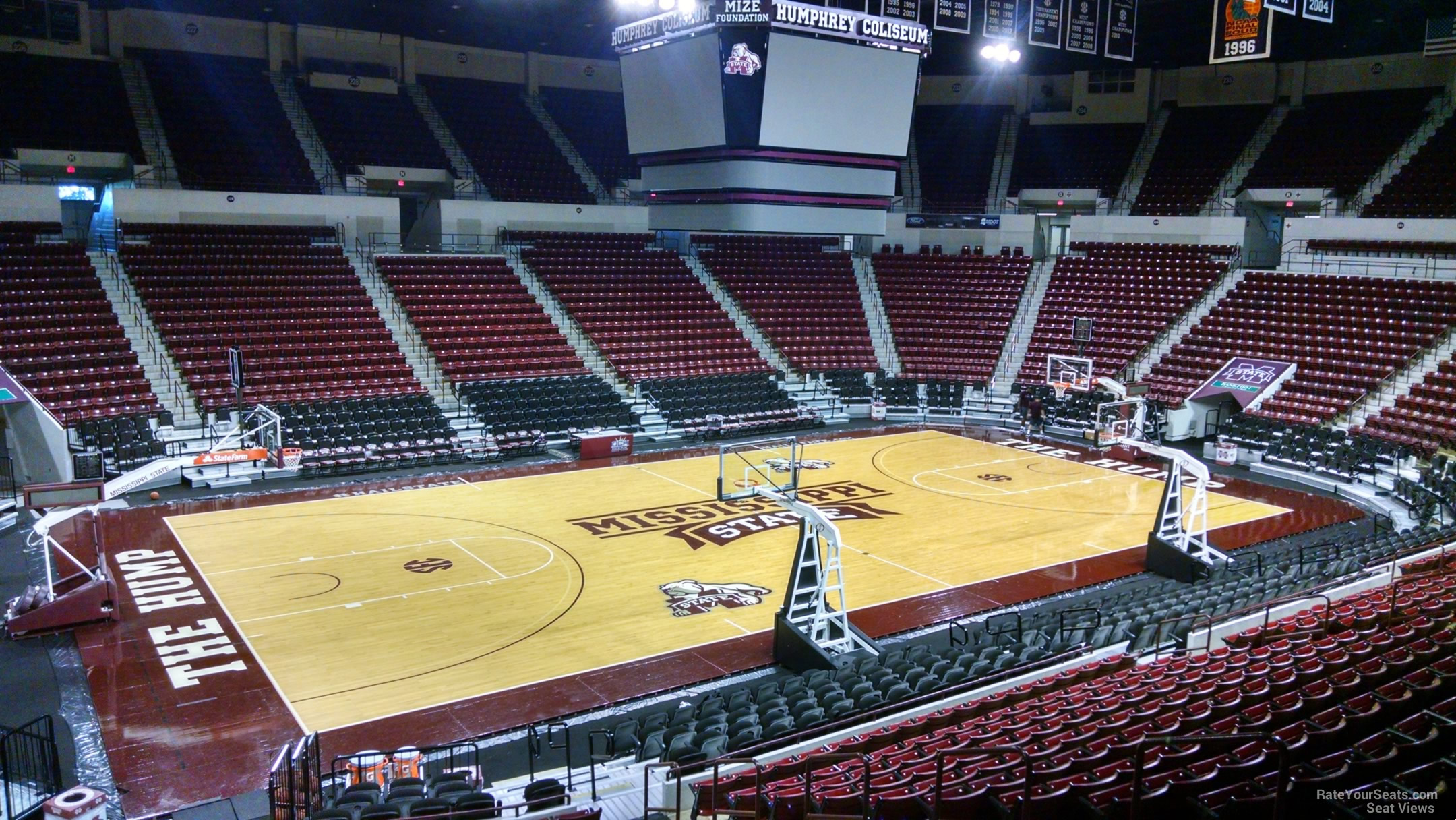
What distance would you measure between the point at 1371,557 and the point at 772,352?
20.2 metres

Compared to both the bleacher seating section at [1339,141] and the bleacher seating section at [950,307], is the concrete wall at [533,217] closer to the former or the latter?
the bleacher seating section at [950,307]

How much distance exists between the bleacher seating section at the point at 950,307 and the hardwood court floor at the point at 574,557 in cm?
871

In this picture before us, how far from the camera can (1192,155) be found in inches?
1528

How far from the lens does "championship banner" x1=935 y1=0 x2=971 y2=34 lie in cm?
1881

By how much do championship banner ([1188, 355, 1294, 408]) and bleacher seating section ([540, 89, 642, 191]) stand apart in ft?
67.6

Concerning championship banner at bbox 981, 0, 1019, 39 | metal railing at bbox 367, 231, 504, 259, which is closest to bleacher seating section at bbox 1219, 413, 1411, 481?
championship banner at bbox 981, 0, 1019, 39

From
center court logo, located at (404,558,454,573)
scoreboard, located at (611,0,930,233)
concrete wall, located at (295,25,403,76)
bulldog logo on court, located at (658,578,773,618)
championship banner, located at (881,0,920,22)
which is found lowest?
bulldog logo on court, located at (658,578,773,618)

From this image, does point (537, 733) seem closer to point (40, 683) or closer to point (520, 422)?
point (40, 683)

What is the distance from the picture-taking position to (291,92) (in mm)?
35906

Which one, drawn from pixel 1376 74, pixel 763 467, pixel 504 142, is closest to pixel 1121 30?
pixel 763 467

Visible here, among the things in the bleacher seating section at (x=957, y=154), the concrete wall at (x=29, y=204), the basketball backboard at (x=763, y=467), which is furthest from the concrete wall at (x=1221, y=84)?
the concrete wall at (x=29, y=204)

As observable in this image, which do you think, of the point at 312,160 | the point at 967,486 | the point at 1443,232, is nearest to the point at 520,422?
the point at 967,486

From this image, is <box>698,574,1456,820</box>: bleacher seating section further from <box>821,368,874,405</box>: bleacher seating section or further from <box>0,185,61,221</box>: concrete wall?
<box>0,185,61,221</box>: concrete wall

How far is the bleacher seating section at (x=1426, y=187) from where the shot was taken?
31.3 metres
